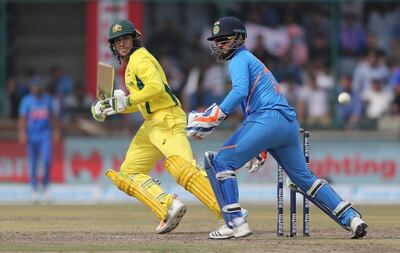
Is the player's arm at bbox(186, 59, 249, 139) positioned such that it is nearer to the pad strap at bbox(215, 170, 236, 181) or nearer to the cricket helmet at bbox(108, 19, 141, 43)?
the pad strap at bbox(215, 170, 236, 181)

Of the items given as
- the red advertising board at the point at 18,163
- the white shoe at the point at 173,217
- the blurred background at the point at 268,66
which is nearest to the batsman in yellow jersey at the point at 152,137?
the white shoe at the point at 173,217

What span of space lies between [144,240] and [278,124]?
150 centimetres

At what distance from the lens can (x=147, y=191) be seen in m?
9.73

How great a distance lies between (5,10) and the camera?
20.5 m

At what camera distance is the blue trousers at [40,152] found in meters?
17.5

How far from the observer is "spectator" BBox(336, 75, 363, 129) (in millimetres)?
18906

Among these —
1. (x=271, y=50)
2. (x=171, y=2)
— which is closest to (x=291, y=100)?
(x=271, y=50)

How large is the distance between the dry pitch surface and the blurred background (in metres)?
5.56

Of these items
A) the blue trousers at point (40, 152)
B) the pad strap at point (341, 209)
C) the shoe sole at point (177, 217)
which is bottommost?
the blue trousers at point (40, 152)

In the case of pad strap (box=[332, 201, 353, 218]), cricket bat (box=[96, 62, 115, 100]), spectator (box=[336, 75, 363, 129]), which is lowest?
spectator (box=[336, 75, 363, 129])

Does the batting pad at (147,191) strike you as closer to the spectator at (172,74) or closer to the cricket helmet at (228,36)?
the cricket helmet at (228,36)

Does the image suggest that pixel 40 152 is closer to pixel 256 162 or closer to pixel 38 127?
pixel 38 127

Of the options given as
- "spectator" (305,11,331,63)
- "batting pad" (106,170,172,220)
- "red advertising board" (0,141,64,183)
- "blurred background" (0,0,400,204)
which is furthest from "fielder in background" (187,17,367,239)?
"spectator" (305,11,331,63)

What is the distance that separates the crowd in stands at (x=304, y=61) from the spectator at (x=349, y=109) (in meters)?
0.02
